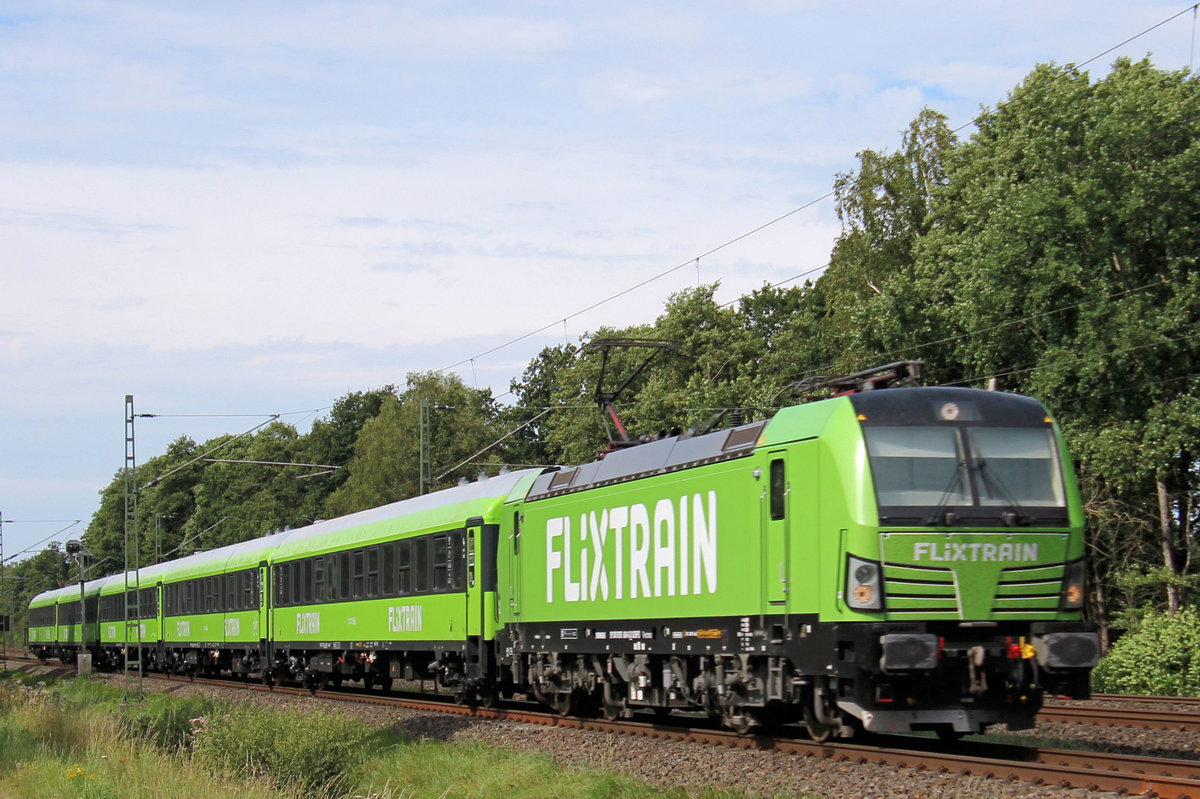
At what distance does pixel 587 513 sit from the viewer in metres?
17.9

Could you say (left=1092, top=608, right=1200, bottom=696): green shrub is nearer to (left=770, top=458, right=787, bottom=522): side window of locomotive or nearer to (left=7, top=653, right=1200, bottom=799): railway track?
(left=7, top=653, right=1200, bottom=799): railway track

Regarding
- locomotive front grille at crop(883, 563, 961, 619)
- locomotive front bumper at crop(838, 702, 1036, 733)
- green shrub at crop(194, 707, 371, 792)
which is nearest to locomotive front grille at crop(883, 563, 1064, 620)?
locomotive front grille at crop(883, 563, 961, 619)

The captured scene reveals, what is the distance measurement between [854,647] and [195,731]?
8275 mm

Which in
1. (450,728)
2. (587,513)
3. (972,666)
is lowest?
(450,728)

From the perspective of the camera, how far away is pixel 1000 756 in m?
13.0

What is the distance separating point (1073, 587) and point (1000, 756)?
1.73m

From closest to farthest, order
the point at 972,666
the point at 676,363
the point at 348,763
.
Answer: the point at 972,666
the point at 348,763
the point at 676,363

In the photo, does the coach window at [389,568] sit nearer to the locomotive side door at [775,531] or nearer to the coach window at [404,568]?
the coach window at [404,568]

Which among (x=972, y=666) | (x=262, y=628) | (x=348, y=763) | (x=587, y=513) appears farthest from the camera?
(x=262, y=628)

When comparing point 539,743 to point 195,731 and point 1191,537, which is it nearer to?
point 195,731

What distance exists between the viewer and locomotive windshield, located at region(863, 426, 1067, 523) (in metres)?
12.5

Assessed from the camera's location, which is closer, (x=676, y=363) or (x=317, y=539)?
(x=317, y=539)

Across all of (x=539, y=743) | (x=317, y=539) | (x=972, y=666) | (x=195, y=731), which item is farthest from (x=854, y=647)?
(x=317, y=539)

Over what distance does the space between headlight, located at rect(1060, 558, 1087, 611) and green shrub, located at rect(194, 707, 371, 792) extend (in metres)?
7.25
